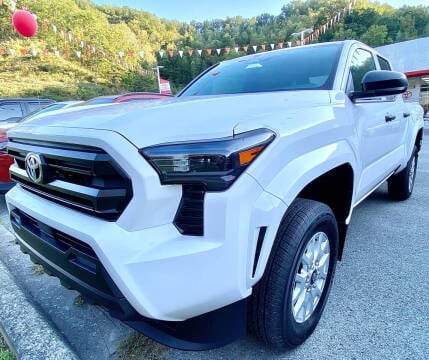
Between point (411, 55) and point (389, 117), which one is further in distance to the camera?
point (411, 55)

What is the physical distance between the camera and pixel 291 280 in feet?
4.84

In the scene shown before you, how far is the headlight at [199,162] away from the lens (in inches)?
46.4

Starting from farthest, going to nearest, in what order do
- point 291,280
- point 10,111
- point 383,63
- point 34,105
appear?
1. point 34,105
2. point 10,111
3. point 383,63
4. point 291,280

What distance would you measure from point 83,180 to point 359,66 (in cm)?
233

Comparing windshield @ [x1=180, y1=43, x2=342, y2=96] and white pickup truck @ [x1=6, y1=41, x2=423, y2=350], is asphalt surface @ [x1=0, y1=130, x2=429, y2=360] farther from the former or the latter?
windshield @ [x1=180, y1=43, x2=342, y2=96]

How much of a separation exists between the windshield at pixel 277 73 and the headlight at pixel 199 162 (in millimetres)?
1237

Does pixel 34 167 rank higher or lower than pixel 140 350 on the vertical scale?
higher

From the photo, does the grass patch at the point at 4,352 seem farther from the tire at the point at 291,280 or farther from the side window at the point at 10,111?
the side window at the point at 10,111

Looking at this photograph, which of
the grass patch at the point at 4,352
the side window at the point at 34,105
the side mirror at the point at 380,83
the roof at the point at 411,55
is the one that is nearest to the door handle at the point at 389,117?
the side mirror at the point at 380,83

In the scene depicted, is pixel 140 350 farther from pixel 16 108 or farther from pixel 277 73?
pixel 16 108

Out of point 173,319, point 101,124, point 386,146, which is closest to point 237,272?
point 173,319

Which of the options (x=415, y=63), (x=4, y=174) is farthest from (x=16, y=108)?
(x=415, y=63)

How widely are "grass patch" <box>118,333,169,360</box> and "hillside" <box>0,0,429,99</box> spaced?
33859 mm

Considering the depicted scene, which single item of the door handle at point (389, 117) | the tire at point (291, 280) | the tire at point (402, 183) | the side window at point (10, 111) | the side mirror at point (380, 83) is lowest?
the tire at point (402, 183)
